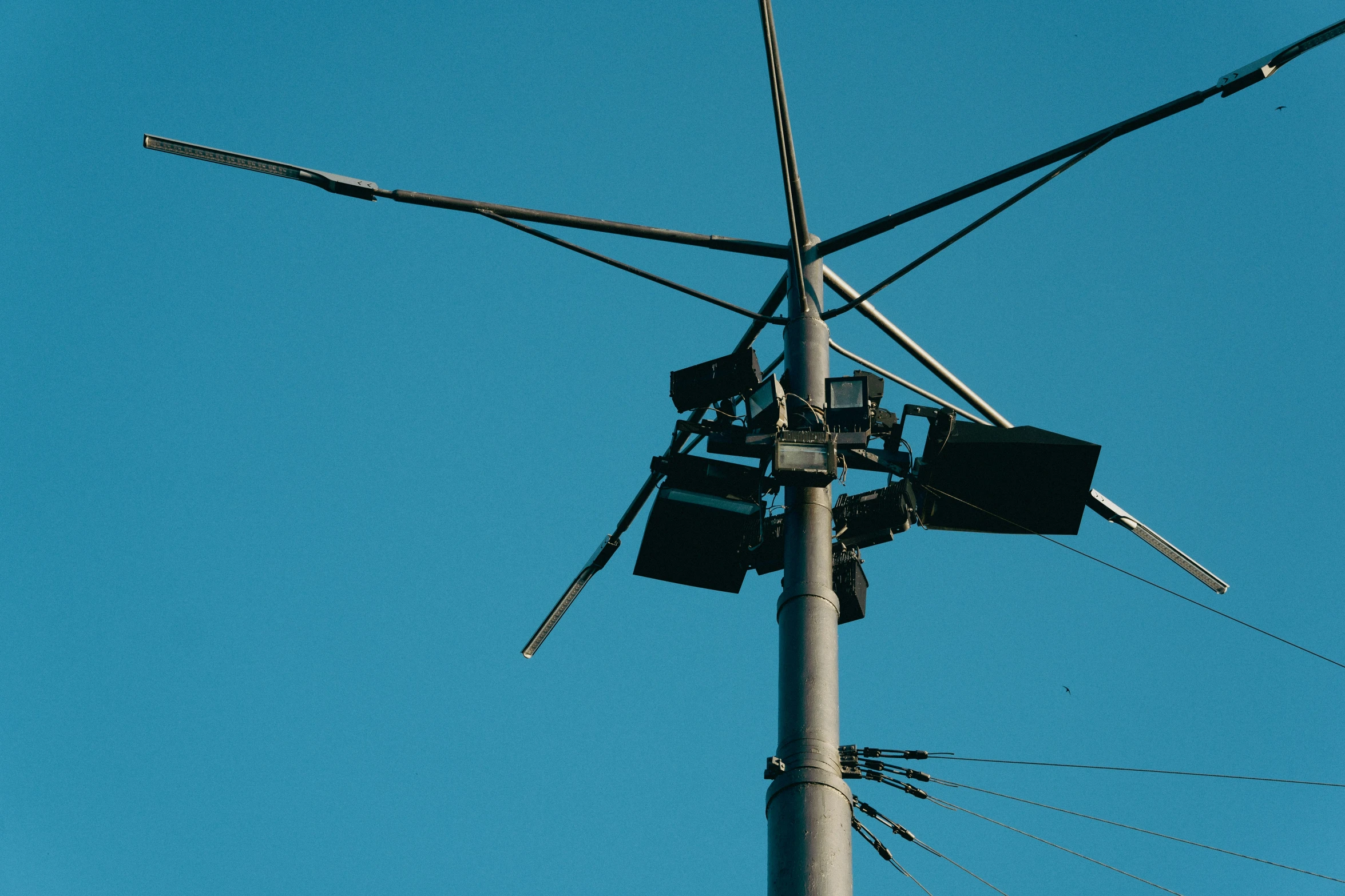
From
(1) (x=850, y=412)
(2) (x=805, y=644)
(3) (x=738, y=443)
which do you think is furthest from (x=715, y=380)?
(2) (x=805, y=644)

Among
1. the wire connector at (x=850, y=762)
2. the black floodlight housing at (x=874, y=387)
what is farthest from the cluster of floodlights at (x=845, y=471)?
the wire connector at (x=850, y=762)

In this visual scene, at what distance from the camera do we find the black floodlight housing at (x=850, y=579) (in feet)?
38.1

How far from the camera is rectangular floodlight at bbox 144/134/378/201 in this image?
1073 cm

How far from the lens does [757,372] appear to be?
11.6 m

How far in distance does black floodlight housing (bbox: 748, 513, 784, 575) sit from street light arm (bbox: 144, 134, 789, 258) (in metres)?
2.33

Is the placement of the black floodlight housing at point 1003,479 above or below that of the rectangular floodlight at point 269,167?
below

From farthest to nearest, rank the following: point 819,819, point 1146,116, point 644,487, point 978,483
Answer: point 644,487
point 978,483
point 1146,116
point 819,819

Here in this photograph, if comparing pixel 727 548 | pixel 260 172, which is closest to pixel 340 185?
pixel 260 172

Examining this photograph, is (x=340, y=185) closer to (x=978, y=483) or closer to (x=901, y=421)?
(x=901, y=421)

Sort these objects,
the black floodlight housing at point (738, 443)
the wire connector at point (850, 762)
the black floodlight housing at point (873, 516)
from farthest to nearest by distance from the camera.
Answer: the black floodlight housing at point (873, 516) → the black floodlight housing at point (738, 443) → the wire connector at point (850, 762)

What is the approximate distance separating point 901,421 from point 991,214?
2.00 m

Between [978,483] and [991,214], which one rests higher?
[991,214]

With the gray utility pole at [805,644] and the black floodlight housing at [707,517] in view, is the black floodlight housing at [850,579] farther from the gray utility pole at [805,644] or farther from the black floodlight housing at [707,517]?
the gray utility pole at [805,644]

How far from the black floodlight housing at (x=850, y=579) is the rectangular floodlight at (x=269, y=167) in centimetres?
494
